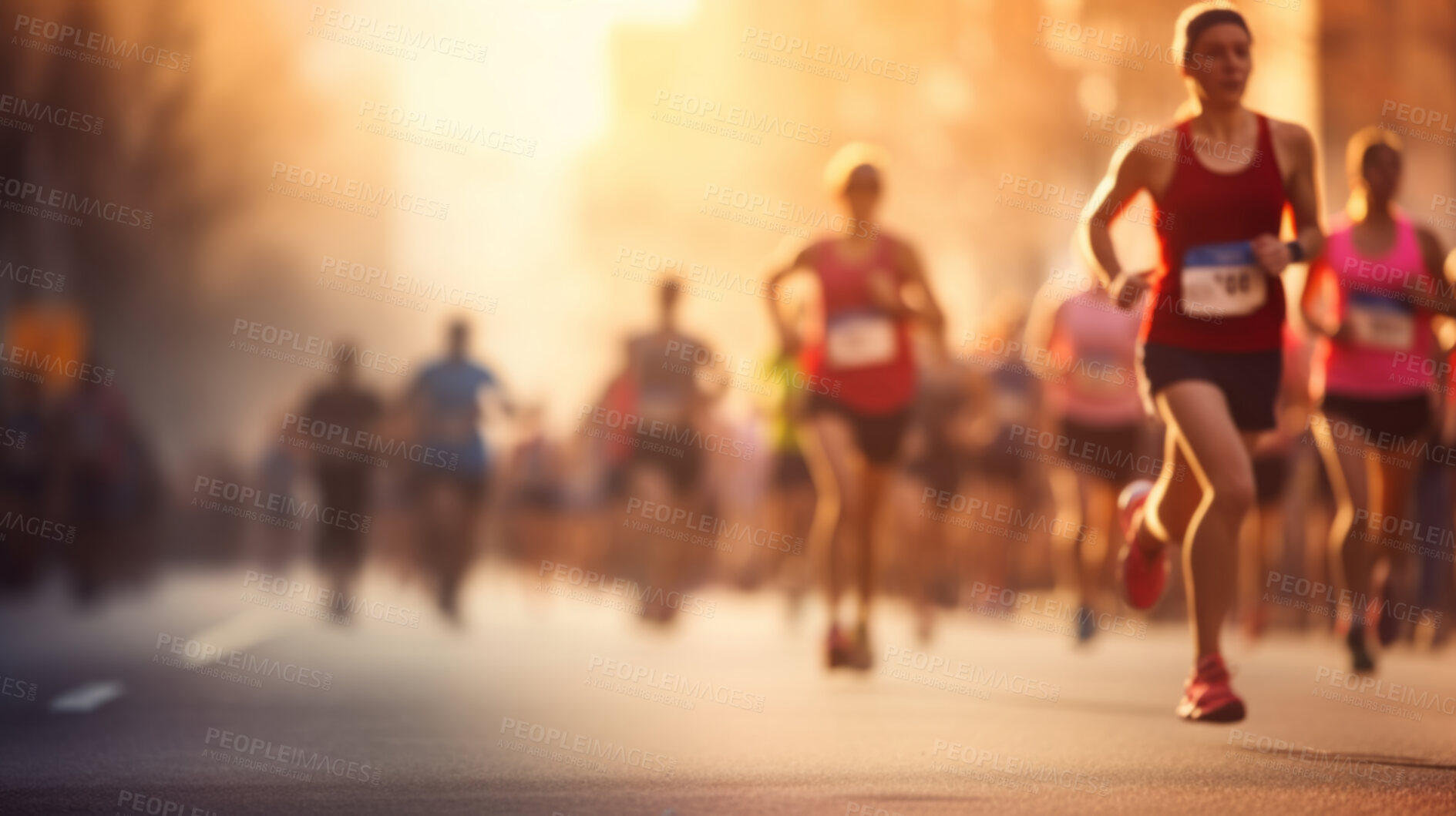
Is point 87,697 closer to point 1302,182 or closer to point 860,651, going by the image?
point 860,651

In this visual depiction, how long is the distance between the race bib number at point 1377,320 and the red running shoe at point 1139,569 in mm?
2322

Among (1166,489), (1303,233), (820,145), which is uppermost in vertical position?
(820,145)

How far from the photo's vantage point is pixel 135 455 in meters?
22.2

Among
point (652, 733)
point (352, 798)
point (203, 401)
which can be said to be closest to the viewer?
point (352, 798)

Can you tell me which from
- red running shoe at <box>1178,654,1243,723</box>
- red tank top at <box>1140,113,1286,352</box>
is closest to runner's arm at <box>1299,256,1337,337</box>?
red tank top at <box>1140,113,1286,352</box>

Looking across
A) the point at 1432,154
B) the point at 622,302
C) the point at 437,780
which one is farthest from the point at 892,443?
the point at 622,302

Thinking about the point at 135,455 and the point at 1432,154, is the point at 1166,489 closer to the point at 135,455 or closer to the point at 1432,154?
the point at 135,455

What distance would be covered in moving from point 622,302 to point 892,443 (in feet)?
174

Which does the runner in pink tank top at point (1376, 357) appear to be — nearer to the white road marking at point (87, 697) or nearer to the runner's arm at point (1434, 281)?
the runner's arm at point (1434, 281)

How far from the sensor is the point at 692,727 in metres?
8.54

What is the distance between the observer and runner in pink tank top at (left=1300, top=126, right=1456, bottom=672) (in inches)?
397

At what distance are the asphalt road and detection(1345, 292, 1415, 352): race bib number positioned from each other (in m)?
1.40

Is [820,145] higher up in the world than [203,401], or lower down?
higher up

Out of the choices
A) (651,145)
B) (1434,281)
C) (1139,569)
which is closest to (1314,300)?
(1434,281)
